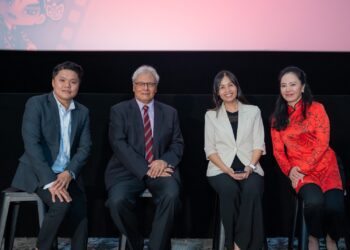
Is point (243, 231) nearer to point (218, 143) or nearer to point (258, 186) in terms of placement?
point (258, 186)

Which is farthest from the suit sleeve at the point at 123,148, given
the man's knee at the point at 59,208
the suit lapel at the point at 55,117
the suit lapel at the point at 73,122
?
the man's knee at the point at 59,208

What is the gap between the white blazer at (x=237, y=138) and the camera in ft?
9.46

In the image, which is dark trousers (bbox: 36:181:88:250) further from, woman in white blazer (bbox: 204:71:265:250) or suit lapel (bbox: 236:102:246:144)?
suit lapel (bbox: 236:102:246:144)

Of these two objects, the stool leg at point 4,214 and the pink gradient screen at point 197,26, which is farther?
the pink gradient screen at point 197,26

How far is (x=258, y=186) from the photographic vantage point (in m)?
2.68

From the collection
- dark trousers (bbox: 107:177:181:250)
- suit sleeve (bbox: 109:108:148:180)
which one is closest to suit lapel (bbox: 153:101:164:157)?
suit sleeve (bbox: 109:108:148:180)

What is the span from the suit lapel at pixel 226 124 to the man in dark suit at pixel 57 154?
32.7 inches

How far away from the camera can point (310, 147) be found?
281 cm

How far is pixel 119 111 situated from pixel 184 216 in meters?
0.92

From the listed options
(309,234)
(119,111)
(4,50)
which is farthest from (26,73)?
(309,234)

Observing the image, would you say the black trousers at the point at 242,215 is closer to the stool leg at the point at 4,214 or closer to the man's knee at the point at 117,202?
the man's knee at the point at 117,202

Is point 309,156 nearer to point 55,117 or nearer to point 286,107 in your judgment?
point 286,107

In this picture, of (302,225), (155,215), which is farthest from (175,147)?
(302,225)

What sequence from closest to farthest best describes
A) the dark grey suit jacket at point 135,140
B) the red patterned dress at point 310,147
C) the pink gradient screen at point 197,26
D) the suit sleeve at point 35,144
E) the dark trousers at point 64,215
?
the dark trousers at point 64,215 → the suit sleeve at point 35,144 → the red patterned dress at point 310,147 → the dark grey suit jacket at point 135,140 → the pink gradient screen at point 197,26
